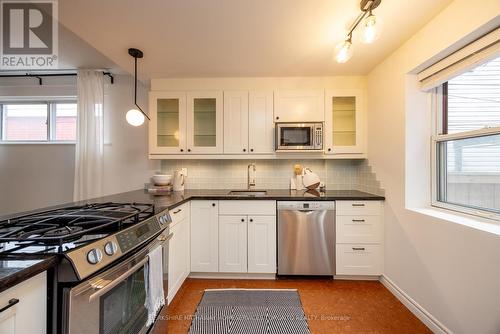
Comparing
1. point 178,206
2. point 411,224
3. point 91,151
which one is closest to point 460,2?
point 411,224

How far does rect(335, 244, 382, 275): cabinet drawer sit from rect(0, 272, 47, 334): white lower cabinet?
2280mm

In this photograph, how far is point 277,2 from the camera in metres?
1.50

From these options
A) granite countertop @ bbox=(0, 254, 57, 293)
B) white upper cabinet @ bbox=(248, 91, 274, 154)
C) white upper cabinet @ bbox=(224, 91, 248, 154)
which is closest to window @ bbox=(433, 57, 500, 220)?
white upper cabinet @ bbox=(248, 91, 274, 154)

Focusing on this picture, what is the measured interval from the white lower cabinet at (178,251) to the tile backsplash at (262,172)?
0.72 meters

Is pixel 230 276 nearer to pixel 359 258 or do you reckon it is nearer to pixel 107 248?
pixel 359 258

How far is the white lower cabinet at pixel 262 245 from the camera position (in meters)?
2.35

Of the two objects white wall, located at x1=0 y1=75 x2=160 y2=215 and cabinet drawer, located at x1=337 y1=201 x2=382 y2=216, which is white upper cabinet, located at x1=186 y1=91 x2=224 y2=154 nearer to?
white wall, located at x1=0 y1=75 x2=160 y2=215

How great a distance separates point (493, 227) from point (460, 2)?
1400 millimetres

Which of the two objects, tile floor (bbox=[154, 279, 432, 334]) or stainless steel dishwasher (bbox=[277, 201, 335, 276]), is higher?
stainless steel dishwasher (bbox=[277, 201, 335, 276])

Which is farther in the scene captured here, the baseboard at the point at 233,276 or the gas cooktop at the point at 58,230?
the baseboard at the point at 233,276

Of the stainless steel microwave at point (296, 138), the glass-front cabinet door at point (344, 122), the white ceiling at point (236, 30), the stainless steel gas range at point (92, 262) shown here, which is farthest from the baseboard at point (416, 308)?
the white ceiling at point (236, 30)

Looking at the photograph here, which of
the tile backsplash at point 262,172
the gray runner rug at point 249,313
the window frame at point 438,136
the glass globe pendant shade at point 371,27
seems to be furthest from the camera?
the tile backsplash at point 262,172

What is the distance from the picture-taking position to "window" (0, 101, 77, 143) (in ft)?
9.97

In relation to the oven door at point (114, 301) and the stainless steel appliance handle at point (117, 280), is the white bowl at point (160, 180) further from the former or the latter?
the stainless steel appliance handle at point (117, 280)
